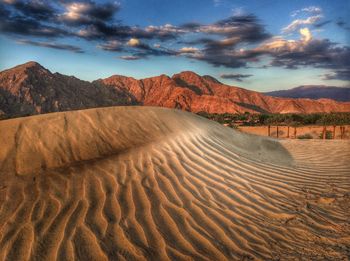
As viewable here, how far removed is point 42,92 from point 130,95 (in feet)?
104

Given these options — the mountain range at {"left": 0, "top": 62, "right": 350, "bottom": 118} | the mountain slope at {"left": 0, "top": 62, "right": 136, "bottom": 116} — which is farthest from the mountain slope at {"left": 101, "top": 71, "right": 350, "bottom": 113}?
the mountain slope at {"left": 0, "top": 62, "right": 136, "bottom": 116}

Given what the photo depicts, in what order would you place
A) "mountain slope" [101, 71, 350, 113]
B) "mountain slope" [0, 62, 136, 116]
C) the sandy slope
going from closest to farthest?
the sandy slope
"mountain slope" [0, 62, 136, 116]
"mountain slope" [101, 71, 350, 113]

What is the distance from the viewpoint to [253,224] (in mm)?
3367

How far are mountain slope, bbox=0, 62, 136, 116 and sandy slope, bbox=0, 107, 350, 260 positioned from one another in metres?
56.8

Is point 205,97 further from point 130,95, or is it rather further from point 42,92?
point 42,92

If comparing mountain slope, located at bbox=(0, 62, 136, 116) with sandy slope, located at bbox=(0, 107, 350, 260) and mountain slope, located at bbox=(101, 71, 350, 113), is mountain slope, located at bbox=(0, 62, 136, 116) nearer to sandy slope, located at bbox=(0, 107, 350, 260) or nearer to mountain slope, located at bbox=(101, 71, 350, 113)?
mountain slope, located at bbox=(101, 71, 350, 113)

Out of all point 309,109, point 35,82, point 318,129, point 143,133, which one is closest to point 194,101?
point 309,109

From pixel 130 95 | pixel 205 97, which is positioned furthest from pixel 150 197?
pixel 130 95

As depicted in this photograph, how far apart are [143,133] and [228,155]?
1.85 meters

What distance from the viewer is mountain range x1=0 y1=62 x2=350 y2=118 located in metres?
61.9

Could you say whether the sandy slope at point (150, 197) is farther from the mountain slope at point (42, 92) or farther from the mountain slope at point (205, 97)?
the mountain slope at point (205, 97)

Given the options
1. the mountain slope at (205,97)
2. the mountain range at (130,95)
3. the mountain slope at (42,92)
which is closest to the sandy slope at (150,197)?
the mountain range at (130,95)

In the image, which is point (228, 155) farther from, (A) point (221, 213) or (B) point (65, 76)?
(B) point (65, 76)

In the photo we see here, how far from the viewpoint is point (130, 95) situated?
3620 inches
